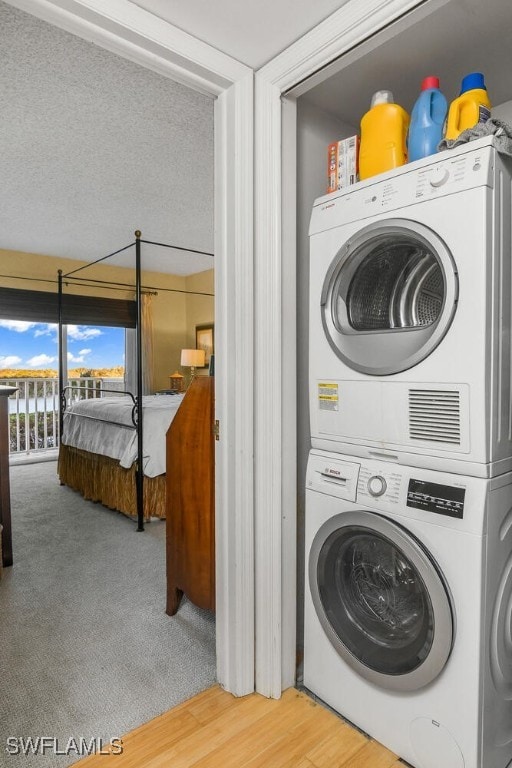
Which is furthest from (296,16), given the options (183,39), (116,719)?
(116,719)

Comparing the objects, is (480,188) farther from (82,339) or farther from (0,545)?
(82,339)

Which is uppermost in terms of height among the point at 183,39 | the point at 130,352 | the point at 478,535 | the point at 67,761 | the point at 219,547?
the point at 183,39

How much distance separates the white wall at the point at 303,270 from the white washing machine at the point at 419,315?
0.15 m

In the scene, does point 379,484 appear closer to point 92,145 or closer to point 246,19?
point 246,19

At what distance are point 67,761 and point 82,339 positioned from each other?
19.0 ft

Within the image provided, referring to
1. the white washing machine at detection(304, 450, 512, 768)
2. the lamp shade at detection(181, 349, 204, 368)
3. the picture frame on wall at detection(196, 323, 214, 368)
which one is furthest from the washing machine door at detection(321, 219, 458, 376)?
the picture frame on wall at detection(196, 323, 214, 368)

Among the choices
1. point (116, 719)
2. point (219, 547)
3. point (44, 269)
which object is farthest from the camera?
point (44, 269)

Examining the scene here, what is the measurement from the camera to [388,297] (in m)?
1.48

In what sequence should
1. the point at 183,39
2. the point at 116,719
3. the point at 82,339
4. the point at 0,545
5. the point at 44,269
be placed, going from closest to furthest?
the point at 183,39, the point at 116,719, the point at 0,545, the point at 44,269, the point at 82,339

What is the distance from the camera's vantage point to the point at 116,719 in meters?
1.52

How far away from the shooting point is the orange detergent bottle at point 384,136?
142 centimetres

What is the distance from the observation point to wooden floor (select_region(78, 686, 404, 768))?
1.35 metres

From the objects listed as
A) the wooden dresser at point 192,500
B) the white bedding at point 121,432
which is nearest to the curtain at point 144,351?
the white bedding at point 121,432

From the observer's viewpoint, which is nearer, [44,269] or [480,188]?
[480,188]
